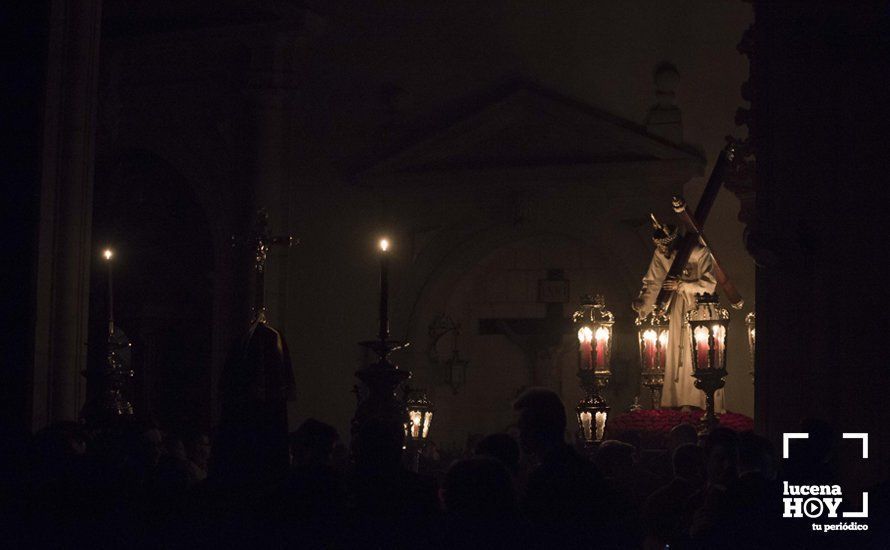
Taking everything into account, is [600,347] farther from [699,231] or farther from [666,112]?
[666,112]

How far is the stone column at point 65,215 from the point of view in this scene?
31.8 feet

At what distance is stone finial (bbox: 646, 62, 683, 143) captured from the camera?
666 inches

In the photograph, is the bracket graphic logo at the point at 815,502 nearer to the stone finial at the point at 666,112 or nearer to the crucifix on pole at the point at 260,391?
the crucifix on pole at the point at 260,391

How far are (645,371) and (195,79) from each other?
814 centimetres

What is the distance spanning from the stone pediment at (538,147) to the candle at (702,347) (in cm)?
730

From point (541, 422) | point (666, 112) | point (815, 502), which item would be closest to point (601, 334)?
point (815, 502)

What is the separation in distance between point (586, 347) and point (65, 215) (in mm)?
4178

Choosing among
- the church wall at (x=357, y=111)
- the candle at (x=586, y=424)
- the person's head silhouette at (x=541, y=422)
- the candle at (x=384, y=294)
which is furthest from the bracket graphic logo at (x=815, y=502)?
the church wall at (x=357, y=111)

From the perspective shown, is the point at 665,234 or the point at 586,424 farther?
the point at 665,234

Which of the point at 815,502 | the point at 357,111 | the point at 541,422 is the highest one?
the point at 357,111

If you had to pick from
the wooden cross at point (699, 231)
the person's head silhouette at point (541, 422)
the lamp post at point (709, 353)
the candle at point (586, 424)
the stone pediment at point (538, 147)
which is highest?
the stone pediment at point (538, 147)

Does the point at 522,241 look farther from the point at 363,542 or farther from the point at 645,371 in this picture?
the point at 363,542

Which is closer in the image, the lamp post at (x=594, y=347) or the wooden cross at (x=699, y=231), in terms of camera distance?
the lamp post at (x=594, y=347)

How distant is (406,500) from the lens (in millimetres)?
5277
